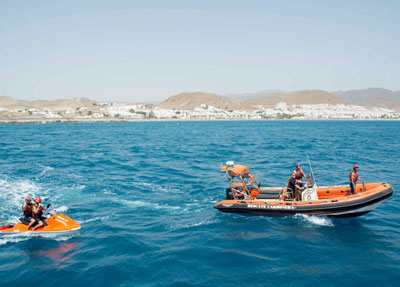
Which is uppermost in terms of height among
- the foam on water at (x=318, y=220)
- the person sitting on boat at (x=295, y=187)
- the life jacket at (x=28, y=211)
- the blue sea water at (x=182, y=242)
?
the person sitting on boat at (x=295, y=187)

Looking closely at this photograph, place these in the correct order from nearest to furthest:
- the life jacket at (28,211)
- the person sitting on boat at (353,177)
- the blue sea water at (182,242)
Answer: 1. the blue sea water at (182,242)
2. the life jacket at (28,211)
3. the person sitting on boat at (353,177)

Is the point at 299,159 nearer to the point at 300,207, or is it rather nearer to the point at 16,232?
the point at 300,207

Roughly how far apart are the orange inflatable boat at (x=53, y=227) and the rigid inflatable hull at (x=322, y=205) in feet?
24.3

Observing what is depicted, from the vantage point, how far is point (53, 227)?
13.5 meters

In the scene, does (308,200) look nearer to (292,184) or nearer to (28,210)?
(292,184)

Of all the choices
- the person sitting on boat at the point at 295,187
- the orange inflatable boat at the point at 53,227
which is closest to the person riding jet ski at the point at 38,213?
the orange inflatable boat at the point at 53,227

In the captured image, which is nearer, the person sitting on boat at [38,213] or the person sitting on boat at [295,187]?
the person sitting on boat at [38,213]

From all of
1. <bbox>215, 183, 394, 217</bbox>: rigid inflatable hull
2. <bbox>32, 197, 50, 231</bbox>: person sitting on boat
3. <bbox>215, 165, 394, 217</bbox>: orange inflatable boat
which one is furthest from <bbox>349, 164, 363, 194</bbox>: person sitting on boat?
<bbox>32, 197, 50, 231</bbox>: person sitting on boat

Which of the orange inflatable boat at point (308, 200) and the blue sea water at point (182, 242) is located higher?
the orange inflatable boat at point (308, 200)

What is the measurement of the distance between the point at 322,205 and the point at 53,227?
13062mm

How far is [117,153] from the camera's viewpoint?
3919cm

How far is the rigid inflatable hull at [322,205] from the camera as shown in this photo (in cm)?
1472

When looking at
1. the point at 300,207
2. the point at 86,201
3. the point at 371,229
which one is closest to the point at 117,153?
the point at 86,201

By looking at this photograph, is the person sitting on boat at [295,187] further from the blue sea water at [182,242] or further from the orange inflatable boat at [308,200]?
the blue sea water at [182,242]
